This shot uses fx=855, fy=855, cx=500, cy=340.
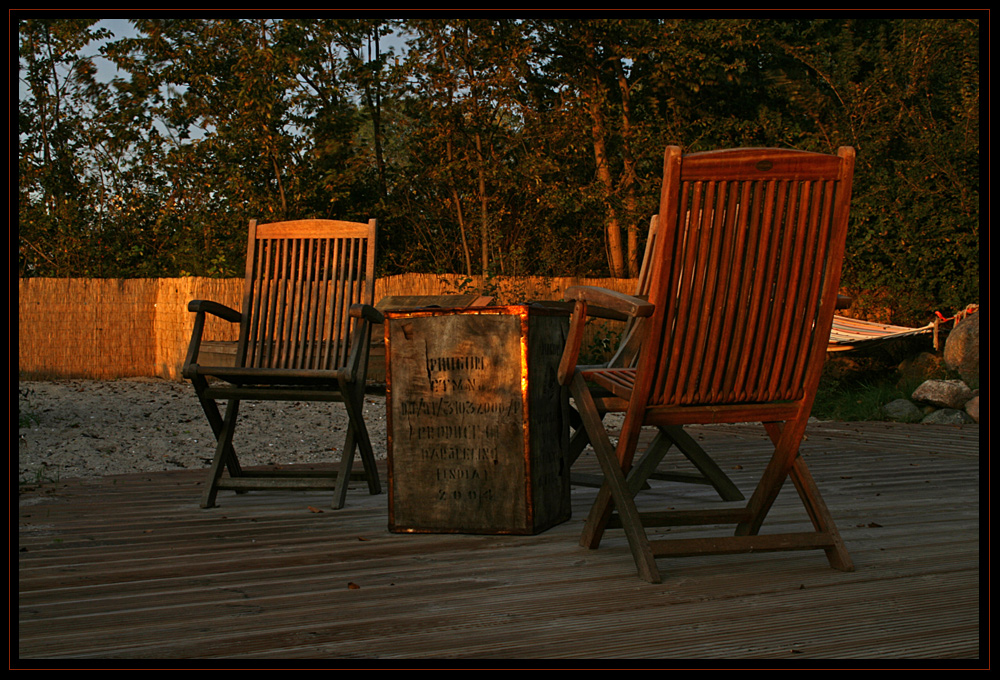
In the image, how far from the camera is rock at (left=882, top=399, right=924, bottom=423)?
6777 mm

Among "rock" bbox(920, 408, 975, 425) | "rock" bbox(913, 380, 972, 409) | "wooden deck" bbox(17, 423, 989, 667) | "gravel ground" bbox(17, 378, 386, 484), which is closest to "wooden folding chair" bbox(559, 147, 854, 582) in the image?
"wooden deck" bbox(17, 423, 989, 667)

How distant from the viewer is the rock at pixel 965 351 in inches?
277

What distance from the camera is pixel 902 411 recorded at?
6953mm

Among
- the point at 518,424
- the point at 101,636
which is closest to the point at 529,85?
the point at 518,424

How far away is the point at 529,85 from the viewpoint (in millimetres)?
13438

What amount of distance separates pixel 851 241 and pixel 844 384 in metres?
1.71

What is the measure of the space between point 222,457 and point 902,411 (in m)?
5.67

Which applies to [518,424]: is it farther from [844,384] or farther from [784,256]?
[844,384]

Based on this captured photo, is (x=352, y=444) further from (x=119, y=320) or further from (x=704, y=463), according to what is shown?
(x=119, y=320)

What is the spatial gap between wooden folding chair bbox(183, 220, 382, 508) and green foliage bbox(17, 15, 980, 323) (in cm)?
821

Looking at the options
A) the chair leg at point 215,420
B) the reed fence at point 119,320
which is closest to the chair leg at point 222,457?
the chair leg at point 215,420

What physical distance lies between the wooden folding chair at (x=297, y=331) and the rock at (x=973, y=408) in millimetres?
5113

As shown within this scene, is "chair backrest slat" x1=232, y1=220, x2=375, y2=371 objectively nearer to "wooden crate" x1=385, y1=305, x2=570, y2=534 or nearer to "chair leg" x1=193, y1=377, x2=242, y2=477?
"chair leg" x1=193, y1=377, x2=242, y2=477

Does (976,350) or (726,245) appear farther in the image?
(976,350)
